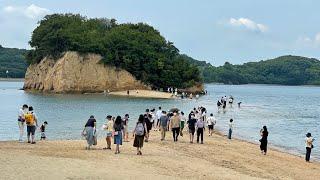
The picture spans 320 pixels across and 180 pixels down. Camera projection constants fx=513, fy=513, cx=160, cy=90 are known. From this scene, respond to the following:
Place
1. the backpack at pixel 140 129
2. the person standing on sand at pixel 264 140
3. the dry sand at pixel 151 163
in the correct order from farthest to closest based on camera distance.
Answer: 1. the person standing on sand at pixel 264 140
2. the backpack at pixel 140 129
3. the dry sand at pixel 151 163

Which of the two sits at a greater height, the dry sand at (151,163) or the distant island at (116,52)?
the distant island at (116,52)

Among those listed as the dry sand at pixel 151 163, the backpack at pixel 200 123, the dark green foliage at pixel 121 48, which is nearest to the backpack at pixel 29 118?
the dry sand at pixel 151 163

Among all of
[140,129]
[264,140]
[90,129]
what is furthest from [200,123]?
[90,129]

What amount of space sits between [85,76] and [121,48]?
9894mm

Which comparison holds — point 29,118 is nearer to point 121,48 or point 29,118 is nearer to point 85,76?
point 85,76

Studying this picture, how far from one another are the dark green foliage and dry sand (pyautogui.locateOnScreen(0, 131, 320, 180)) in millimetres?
81228

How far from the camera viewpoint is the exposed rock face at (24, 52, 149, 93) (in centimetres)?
10762

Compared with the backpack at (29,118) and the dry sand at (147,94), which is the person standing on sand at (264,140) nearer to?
the backpack at (29,118)

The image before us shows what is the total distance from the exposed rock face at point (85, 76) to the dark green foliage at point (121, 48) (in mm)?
1529

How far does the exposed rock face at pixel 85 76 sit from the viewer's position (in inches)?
4237

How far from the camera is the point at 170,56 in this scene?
118m

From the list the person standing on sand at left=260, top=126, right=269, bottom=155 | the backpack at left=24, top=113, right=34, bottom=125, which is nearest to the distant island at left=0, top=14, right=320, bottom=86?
the person standing on sand at left=260, top=126, right=269, bottom=155

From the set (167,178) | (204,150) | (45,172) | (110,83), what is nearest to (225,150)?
(204,150)

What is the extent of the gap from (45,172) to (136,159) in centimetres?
533
